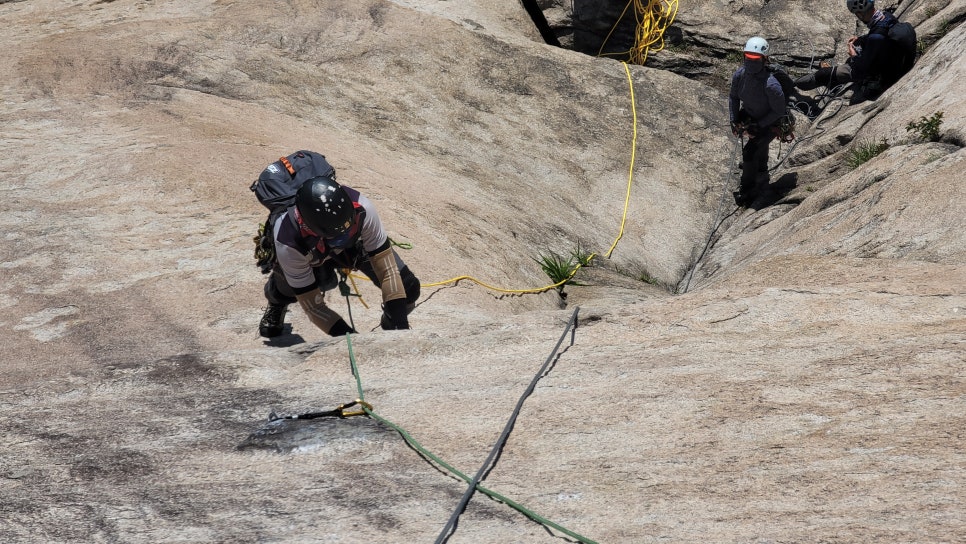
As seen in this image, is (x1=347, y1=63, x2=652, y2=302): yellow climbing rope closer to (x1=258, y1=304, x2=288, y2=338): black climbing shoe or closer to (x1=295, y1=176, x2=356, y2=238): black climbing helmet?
(x1=258, y1=304, x2=288, y2=338): black climbing shoe

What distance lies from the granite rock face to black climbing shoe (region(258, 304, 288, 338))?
0.10 metres

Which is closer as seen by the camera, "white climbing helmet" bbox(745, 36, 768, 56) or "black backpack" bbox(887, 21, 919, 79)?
"white climbing helmet" bbox(745, 36, 768, 56)

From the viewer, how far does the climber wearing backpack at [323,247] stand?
18.0ft

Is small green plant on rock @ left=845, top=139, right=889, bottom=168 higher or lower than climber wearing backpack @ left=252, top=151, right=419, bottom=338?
higher

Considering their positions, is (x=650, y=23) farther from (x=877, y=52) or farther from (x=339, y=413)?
(x=339, y=413)

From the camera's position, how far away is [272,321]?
684 cm

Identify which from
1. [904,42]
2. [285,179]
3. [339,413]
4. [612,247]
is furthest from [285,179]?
[904,42]

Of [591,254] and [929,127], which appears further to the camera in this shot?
[591,254]

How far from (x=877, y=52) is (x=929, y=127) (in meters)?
3.17

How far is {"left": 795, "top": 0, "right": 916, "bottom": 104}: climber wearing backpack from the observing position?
36.6ft

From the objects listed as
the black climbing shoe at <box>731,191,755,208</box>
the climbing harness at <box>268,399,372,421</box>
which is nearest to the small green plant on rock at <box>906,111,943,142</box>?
the black climbing shoe at <box>731,191,755,208</box>

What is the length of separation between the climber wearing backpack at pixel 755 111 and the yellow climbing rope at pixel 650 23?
3646mm

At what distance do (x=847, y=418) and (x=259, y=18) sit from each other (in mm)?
10918

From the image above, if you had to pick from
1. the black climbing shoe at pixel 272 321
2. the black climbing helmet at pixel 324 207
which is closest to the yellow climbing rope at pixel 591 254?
the black climbing shoe at pixel 272 321
